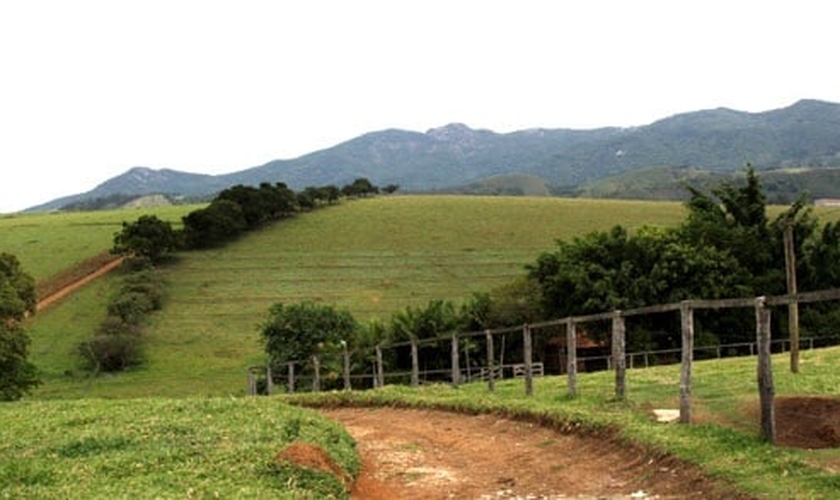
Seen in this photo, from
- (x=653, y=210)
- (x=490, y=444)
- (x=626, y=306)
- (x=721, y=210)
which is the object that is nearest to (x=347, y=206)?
(x=653, y=210)

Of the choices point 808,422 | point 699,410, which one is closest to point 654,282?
point 699,410

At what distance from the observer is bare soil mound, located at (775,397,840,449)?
11969 millimetres

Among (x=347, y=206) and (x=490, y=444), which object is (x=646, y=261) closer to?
(x=490, y=444)

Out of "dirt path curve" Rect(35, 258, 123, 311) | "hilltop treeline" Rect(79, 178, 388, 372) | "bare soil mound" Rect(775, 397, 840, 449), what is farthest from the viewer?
"dirt path curve" Rect(35, 258, 123, 311)

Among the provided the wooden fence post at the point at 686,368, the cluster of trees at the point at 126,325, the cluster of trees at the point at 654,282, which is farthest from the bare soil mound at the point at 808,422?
the cluster of trees at the point at 126,325

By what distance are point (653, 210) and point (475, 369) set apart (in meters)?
65.6

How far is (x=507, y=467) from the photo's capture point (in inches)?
536

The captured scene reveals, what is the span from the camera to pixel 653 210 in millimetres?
111875

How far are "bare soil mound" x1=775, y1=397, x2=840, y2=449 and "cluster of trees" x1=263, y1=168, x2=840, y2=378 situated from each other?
116ft

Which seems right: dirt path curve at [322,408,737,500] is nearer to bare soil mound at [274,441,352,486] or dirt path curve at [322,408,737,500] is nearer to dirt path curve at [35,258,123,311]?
bare soil mound at [274,441,352,486]

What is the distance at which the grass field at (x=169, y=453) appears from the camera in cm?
1091

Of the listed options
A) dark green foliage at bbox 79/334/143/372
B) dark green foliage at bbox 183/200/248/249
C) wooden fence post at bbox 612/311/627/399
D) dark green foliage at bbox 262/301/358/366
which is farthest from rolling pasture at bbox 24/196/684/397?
wooden fence post at bbox 612/311/627/399

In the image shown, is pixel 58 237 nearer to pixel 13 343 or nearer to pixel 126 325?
pixel 126 325

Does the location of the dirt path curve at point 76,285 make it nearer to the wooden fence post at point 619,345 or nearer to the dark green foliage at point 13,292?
the dark green foliage at point 13,292
